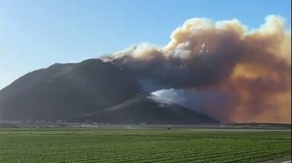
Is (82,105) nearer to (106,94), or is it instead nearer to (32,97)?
(106,94)

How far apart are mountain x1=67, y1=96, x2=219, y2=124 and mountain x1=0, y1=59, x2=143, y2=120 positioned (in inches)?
93.3

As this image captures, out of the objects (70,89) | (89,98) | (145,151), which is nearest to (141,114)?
(89,98)

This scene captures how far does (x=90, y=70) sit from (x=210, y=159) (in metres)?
100

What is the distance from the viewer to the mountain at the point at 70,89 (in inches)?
4798

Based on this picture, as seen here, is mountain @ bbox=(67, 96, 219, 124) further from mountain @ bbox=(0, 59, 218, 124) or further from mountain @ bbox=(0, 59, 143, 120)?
mountain @ bbox=(0, 59, 143, 120)

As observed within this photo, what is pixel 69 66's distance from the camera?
402 ft

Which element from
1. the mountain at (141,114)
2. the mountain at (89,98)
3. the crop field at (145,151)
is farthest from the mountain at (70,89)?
the crop field at (145,151)

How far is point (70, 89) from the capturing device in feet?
443

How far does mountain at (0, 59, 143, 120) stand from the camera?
4798 inches

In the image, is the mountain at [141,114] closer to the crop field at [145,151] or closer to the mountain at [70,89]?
the mountain at [70,89]

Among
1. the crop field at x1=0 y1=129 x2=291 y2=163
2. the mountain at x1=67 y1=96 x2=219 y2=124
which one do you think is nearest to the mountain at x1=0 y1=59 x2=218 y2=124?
the mountain at x1=67 y1=96 x2=219 y2=124

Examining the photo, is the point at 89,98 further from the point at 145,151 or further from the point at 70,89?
the point at 145,151

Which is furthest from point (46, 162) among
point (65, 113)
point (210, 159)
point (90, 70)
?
point (65, 113)

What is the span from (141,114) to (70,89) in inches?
904
